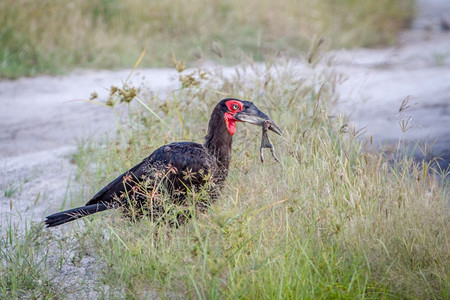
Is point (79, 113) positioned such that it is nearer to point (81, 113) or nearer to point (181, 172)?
point (81, 113)

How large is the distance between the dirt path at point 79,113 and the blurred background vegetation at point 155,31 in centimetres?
57

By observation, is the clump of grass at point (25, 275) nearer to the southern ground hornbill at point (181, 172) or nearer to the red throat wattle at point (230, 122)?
the southern ground hornbill at point (181, 172)

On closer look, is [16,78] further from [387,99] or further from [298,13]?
[298,13]

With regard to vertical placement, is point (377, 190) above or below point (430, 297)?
above

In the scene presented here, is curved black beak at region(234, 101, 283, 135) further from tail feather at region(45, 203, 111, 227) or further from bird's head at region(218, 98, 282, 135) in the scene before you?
tail feather at region(45, 203, 111, 227)

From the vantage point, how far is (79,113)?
7.50 meters

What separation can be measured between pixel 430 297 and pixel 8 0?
340 inches

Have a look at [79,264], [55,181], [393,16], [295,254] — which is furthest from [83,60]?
[393,16]

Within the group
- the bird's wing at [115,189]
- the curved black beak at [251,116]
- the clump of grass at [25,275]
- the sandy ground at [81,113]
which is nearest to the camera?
the clump of grass at [25,275]

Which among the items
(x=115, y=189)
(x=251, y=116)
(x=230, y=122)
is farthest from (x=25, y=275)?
(x=251, y=116)

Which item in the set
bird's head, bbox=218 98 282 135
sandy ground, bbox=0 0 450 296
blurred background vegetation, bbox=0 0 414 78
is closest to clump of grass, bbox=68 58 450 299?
bird's head, bbox=218 98 282 135

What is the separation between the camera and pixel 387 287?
3049 millimetres

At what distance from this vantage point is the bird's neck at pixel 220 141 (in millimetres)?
3861

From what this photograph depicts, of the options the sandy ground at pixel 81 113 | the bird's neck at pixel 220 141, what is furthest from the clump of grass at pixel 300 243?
the sandy ground at pixel 81 113
